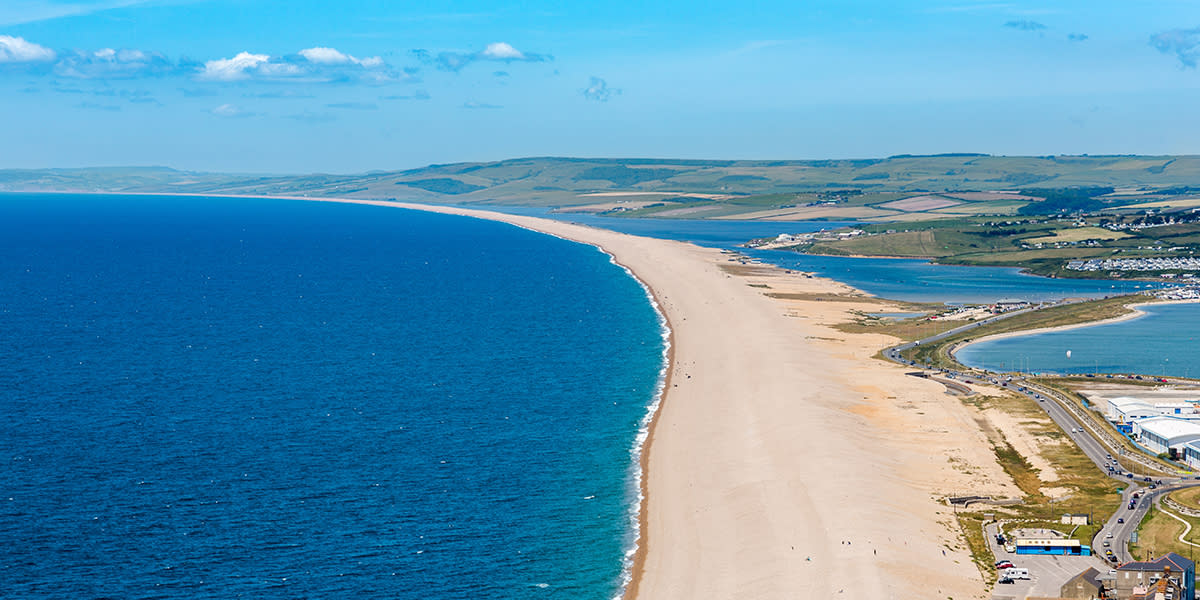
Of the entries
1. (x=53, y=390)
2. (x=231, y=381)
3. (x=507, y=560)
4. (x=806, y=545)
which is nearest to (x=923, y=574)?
(x=806, y=545)

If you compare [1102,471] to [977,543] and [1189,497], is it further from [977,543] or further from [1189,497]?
[977,543]

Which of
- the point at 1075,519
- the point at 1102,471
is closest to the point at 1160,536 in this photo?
the point at 1075,519

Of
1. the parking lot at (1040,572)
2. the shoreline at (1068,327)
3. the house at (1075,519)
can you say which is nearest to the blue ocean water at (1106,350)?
the shoreline at (1068,327)

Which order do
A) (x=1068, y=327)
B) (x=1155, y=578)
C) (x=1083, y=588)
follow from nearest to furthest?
(x=1155, y=578) → (x=1083, y=588) → (x=1068, y=327)

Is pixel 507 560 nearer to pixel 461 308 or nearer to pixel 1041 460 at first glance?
pixel 1041 460

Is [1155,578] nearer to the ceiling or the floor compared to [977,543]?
nearer to the ceiling

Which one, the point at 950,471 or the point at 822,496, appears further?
the point at 950,471

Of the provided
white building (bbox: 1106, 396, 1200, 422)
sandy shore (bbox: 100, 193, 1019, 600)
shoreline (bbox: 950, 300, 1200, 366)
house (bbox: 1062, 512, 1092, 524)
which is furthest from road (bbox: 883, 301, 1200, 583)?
shoreline (bbox: 950, 300, 1200, 366)
